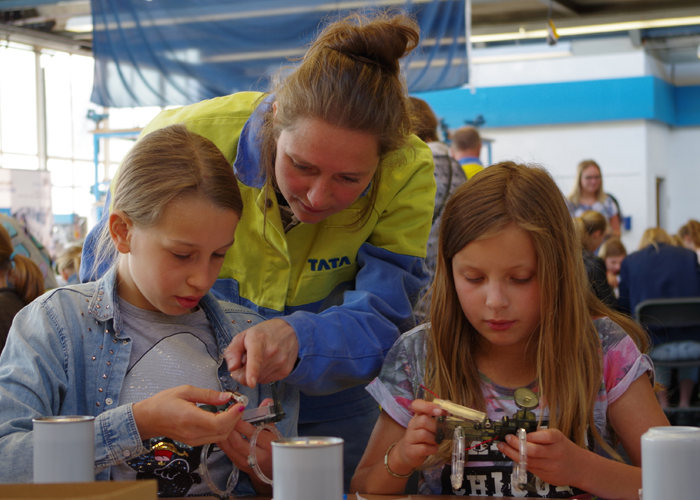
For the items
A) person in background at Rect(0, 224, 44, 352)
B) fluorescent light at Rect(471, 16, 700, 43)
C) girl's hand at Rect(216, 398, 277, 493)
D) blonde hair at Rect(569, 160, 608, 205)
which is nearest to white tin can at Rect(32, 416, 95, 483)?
girl's hand at Rect(216, 398, 277, 493)

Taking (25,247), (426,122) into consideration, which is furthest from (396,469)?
(25,247)

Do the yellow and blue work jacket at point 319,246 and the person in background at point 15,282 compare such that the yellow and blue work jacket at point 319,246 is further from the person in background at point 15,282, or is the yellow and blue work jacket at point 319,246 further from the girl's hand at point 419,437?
the person in background at point 15,282

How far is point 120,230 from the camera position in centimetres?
139

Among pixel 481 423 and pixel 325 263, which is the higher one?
pixel 325 263

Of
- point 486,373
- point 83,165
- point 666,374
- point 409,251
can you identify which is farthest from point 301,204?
point 83,165

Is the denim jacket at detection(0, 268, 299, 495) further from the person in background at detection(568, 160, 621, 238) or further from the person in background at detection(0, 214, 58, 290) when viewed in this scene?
the person in background at detection(568, 160, 621, 238)

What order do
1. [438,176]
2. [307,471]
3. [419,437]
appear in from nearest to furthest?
1. [307,471]
2. [419,437]
3. [438,176]

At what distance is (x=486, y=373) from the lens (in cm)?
149

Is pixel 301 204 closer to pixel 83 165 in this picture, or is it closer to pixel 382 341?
pixel 382 341

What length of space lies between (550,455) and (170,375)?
670 millimetres

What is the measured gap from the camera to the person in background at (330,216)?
1.37 metres

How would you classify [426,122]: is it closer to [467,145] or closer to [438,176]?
[438,176]

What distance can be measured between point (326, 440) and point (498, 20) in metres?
10.3

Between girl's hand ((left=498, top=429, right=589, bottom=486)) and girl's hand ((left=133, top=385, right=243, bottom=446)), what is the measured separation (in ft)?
1.33
